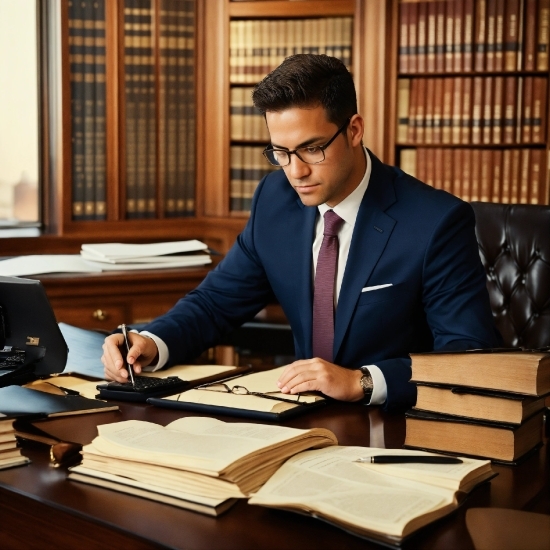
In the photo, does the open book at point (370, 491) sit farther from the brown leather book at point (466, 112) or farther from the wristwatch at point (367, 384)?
the brown leather book at point (466, 112)

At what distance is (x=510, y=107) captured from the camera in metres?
4.02

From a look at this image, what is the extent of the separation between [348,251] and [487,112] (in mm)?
2153

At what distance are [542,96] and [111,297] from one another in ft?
6.98

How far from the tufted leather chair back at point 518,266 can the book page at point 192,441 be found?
4.50 ft

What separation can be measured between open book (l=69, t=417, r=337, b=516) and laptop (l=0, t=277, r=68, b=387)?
1.18 ft

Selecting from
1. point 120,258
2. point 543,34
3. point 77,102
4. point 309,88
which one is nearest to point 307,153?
point 309,88

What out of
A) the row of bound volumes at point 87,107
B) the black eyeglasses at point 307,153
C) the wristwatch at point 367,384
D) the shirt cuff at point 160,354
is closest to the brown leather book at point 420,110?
the row of bound volumes at point 87,107

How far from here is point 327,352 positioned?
2.19m

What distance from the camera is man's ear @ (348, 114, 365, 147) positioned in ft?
6.97

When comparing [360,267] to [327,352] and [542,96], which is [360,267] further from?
[542,96]

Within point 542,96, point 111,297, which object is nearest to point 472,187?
point 542,96

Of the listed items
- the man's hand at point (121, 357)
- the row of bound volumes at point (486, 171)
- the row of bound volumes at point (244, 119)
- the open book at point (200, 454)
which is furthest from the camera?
Answer: the row of bound volumes at point (244, 119)

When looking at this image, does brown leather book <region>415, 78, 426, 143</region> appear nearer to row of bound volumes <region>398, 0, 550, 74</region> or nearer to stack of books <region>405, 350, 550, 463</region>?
row of bound volumes <region>398, 0, 550, 74</region>

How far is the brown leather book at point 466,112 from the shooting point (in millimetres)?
4047
